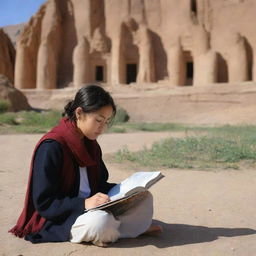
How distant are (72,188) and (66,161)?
0.24m

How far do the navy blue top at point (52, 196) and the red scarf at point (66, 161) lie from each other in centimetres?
4

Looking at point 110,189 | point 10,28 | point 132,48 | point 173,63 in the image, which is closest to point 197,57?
point 173,63

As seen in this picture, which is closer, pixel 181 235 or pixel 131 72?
pixel 181 235

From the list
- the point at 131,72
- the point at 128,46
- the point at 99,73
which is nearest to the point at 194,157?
the point at 128,46

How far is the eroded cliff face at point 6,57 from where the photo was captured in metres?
32.5

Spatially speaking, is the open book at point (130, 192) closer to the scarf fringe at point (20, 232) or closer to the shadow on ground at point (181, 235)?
the shadow on ground at point (181, 235)

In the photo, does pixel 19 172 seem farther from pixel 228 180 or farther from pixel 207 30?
pixel 207 30

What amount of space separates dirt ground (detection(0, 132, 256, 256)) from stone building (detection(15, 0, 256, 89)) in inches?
764

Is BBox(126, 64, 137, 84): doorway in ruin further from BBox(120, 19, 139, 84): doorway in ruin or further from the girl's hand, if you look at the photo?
the girl's hand

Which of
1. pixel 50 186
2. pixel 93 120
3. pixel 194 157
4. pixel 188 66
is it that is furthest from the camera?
pixel 188 66

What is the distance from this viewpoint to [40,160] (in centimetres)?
267

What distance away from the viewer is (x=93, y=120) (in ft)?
9.01

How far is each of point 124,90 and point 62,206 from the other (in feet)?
67.9

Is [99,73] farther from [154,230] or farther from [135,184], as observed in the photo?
[135,184]
